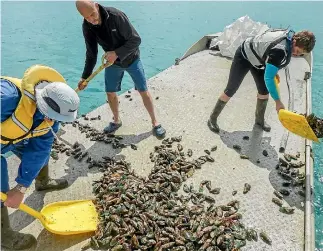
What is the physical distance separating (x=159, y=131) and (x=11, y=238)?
11.7 ft

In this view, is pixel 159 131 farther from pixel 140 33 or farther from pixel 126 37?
pixel 140 33

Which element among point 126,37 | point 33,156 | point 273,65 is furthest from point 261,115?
point 33,156

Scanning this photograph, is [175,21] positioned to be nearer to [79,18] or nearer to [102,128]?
[79,18]

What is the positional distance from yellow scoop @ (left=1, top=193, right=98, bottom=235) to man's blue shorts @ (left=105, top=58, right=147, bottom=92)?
2.61m

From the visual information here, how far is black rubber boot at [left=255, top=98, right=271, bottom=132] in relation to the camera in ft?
23.3

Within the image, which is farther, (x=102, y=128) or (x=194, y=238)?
(x=102, y=128)

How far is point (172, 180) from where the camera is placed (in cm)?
567

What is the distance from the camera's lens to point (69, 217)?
4.74m

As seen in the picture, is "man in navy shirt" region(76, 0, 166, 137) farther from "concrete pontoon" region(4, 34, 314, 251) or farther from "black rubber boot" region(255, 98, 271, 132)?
"black rubber boot" region(255, 98, 271, 132)

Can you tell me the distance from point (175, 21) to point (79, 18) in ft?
29.3

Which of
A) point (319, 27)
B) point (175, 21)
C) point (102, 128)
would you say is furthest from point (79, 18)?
point (102, 128)

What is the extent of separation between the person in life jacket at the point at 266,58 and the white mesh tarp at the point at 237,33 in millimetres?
5091

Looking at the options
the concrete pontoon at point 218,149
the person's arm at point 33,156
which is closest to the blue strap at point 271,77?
the concrete pontoon at point 218,149

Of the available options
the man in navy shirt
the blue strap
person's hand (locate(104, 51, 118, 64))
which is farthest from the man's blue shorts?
the blue strap
